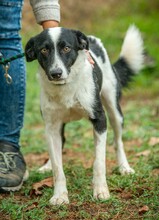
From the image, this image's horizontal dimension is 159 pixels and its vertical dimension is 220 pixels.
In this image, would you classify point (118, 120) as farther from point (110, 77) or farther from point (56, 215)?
point (56, 215)

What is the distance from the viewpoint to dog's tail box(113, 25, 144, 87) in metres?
4.98

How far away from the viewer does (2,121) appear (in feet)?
13.4

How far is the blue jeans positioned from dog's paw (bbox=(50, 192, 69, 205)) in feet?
2.38

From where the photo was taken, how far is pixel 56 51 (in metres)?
3.45

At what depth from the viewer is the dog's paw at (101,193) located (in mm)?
3578

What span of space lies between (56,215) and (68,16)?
10.5 meters

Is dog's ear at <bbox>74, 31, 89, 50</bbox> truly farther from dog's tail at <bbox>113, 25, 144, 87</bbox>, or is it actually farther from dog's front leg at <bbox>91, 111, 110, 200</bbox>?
dog's tail at <bbox>113, 25, 144, 87</bbox>

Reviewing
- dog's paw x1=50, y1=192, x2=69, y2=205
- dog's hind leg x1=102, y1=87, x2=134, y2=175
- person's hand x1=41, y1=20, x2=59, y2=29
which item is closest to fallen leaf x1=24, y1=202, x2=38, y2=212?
dog's paw x1=50, y1=192, x2=69, y2=205

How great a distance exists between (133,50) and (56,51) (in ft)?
5.69

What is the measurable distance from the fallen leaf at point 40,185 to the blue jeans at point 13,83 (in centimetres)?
36

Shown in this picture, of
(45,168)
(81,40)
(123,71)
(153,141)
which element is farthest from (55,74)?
(153,141)

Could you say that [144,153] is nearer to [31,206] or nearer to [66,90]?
[66,90]

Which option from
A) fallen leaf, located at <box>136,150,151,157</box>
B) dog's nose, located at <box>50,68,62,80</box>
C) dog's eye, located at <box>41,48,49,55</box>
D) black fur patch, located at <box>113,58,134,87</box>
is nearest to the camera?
dog's nose, located at <box>50,68,62,80</box>

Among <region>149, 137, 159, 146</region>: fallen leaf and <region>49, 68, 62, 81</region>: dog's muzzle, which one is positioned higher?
<region>49, 68, 62, 81</region>: dog's muzzle
